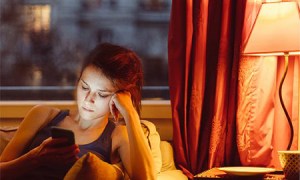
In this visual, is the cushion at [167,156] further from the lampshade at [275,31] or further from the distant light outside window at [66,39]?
the lampshade at [275,31]

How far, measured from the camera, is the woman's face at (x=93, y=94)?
2094 mm

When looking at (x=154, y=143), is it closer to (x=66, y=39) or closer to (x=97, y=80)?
(x=97, y=80)

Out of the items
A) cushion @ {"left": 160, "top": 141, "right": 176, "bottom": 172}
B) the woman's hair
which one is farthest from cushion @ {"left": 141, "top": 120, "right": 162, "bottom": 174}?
the woman's hair

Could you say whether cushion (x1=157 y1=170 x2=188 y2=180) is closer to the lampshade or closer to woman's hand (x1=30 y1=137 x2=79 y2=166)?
woman's hand (x1=30 y1=137 x2=79 y2=166)

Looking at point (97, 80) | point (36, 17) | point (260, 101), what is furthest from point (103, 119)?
point (36, 17)

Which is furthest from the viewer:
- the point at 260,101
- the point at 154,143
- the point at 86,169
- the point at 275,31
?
the point at 260,101

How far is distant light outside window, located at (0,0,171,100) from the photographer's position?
279 centimetres

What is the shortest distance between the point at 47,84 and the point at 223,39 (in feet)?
3.24

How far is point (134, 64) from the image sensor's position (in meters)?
2.11

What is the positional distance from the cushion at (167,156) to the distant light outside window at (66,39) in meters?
0.36

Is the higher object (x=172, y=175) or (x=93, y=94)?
(x=93, y=94)

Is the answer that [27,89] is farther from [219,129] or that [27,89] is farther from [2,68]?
[219,129]

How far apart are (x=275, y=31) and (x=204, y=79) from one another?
439mm

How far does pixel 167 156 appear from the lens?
8.11 ft
